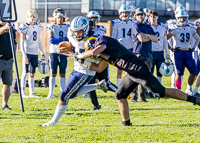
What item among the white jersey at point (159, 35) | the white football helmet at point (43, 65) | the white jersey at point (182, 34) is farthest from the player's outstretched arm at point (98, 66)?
the white football helmet at point (43, 65)

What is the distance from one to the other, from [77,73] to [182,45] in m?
4.29

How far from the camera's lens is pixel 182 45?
30.5ft

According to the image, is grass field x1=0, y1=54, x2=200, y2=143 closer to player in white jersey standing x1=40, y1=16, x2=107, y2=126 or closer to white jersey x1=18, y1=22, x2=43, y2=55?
player in white jersey standing x1=40, y1=16, x2=107, y2=126

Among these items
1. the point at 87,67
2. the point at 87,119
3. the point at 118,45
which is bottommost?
the point at 87,119

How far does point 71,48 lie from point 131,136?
5.24 feet

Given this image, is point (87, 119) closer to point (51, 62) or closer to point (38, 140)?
point (38, 140)

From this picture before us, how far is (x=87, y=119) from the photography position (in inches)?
249

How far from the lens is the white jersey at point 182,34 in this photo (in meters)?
9.29

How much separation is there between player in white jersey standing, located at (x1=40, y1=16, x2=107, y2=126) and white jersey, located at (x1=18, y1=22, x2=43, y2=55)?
3792 mm

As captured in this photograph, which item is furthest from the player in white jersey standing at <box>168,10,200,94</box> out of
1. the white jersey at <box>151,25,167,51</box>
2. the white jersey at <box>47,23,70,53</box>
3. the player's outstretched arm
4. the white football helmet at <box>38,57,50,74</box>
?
the player's outstretched arm

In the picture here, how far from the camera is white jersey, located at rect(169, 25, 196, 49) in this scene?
9.29 metres

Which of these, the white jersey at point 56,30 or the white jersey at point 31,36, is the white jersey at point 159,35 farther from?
the white jersey at point 31,36

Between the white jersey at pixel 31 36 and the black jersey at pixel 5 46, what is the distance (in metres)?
1.85

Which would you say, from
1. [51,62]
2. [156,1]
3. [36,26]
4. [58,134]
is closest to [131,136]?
[58,134]
